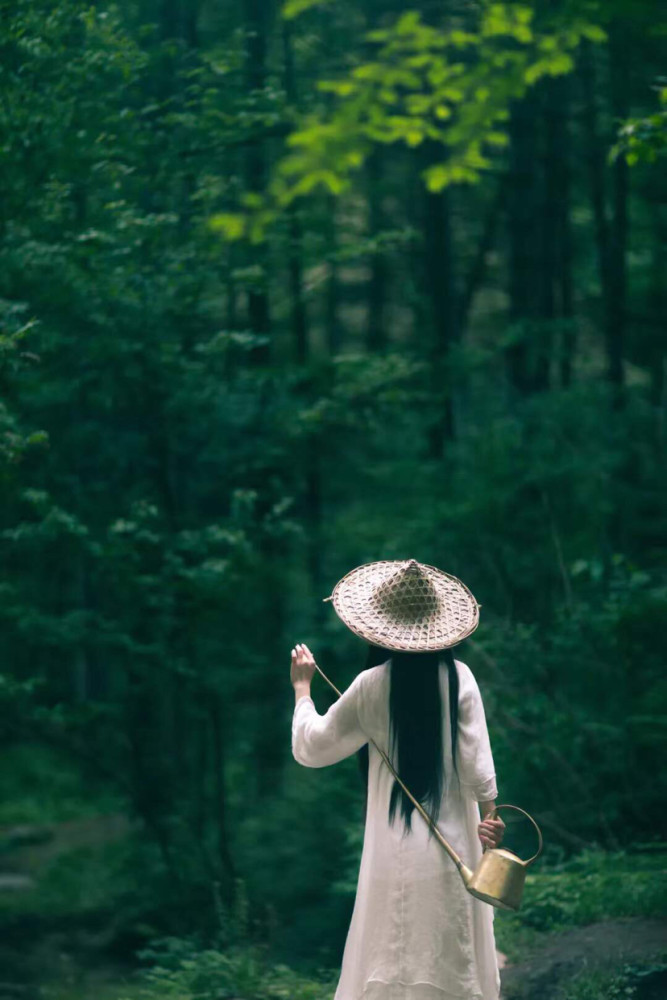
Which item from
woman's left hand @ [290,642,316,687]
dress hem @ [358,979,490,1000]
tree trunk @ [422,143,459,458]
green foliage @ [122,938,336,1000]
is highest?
tree trunk @ [422,143,459,458]

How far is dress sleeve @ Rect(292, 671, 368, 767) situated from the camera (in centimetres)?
347

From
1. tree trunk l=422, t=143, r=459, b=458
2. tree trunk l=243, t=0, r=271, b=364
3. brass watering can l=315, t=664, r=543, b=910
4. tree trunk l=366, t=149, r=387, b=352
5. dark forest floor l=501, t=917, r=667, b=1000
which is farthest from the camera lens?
tree trunk l=366, t=149, r=387, b=352

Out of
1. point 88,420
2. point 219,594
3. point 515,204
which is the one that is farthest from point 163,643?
point 515,204

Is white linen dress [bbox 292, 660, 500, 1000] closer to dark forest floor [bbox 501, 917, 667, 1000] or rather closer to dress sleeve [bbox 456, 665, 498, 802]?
dress sleeve [bbox 456, 665, 498, 802]

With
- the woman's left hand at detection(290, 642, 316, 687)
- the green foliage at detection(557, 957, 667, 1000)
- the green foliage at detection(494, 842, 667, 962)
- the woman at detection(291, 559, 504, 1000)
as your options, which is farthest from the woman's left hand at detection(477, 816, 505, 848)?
the green foliage at detection(494, 842, 667, 962)

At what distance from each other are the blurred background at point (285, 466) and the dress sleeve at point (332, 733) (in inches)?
90.7

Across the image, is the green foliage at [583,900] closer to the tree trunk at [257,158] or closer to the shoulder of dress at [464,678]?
the shoulder of dress at [464,678]

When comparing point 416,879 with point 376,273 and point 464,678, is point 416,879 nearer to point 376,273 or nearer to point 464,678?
point 464,678

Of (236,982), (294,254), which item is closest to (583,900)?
(236,982)

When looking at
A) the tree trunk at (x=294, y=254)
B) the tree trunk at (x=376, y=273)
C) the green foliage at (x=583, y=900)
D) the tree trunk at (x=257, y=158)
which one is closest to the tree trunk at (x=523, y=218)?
the tree trunk at (x=376, y=273)

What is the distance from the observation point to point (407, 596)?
351 centimetres

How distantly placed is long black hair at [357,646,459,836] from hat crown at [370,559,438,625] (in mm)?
137

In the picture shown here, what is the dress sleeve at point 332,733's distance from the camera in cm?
347

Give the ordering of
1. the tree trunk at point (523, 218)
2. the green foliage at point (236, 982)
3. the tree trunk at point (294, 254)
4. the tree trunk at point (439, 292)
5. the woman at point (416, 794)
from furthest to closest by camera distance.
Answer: the tree trunk at point (523, 218) → the tree trunk at point (439, 292) → the tree trunk at point (294, 254) → the green foliage at point (236, 982) → the woman at point (416, 794)
